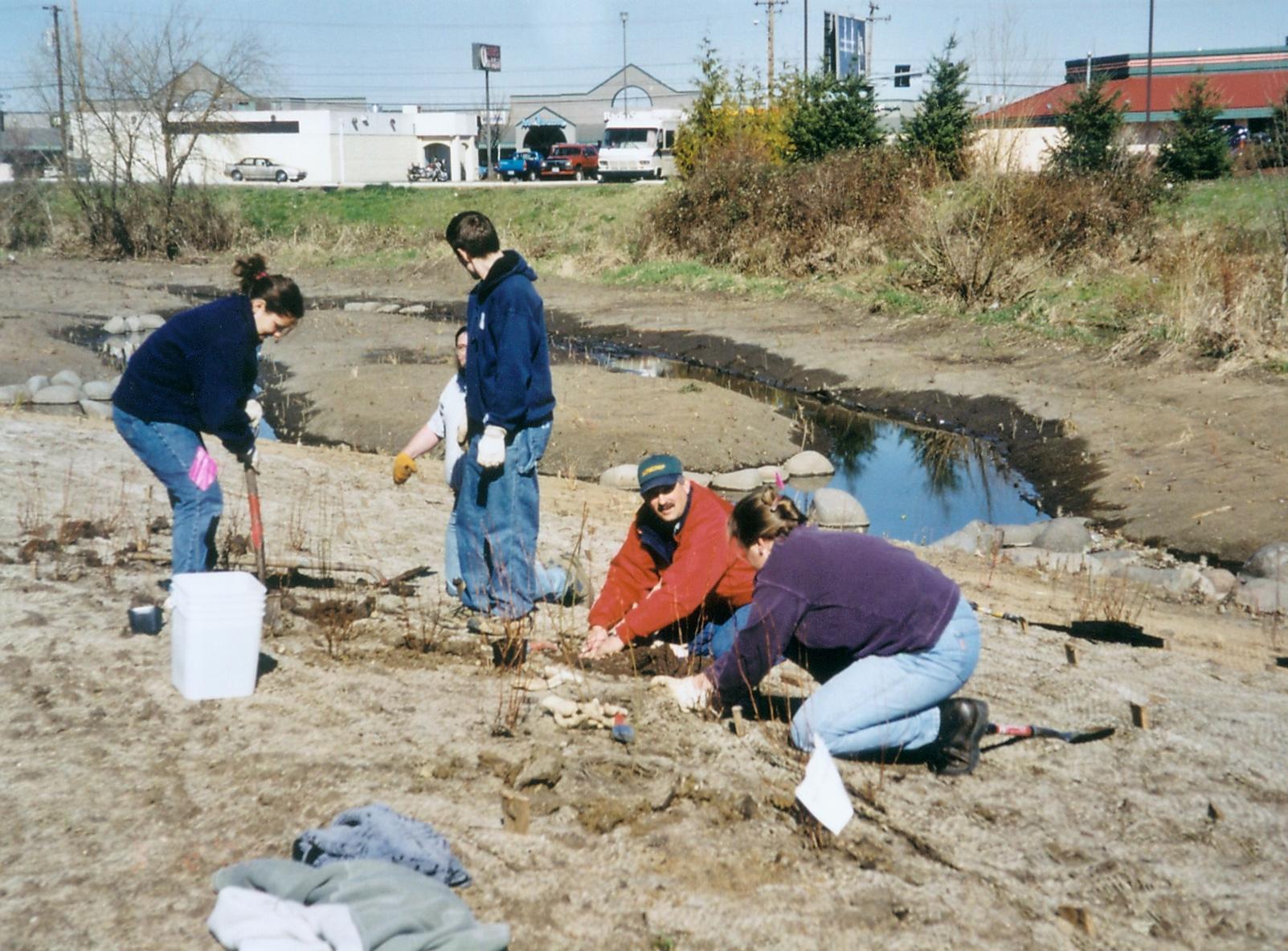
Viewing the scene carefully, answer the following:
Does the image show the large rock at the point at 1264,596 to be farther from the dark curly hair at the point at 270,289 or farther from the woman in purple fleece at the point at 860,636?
the dark curly hair at the point at 270,289

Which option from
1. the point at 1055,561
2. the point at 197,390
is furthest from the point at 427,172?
the point at 197,390

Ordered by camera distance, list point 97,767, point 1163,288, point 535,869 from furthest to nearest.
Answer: point 1163,288 < point 97,767 < point 535,869

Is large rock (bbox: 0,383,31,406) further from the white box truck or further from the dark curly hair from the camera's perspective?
the white box truck

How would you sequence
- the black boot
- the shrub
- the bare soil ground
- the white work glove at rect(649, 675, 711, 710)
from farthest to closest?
the shrub → the white work glove at rect(649, 675, 711, 710) → the black boot → the bare soil ground

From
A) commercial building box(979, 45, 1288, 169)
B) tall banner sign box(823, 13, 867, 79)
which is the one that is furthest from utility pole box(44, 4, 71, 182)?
commercial building box(979, 45, 1288, 169)

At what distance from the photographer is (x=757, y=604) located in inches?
183

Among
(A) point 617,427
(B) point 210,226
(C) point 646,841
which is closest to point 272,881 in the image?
(C) point 646,841

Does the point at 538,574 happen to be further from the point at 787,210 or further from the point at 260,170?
the point at 260,170

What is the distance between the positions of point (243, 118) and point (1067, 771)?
2702 inches

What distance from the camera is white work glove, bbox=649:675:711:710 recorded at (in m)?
5.20

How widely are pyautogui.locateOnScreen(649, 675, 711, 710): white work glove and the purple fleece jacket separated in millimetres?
334

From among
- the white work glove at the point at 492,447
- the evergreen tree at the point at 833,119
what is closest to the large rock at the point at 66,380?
the white work glove at the point at 492,447

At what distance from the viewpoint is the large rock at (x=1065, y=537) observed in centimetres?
1144

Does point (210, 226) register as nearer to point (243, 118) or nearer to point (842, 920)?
point (243, 118)
